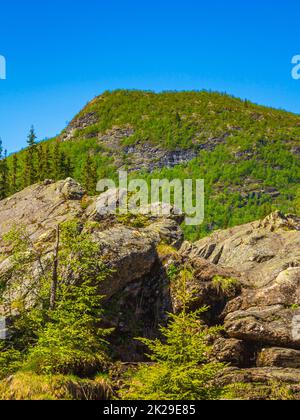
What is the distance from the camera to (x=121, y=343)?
28.3 meters

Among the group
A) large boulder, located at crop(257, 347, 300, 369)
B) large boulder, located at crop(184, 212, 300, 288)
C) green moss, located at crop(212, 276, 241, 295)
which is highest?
large boulder, located at crop(184, 212, 300, 288)

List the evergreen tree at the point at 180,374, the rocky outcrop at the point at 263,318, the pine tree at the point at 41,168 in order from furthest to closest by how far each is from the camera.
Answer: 1. the pine tree at the point at 41,168
2. the rocky outcrop at the point at 263,318
3. the evergreen tree at the point at 180,374

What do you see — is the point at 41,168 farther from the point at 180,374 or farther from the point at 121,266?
the point at 180,374

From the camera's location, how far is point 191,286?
2992cm

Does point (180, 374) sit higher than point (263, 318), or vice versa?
point (180, 374)

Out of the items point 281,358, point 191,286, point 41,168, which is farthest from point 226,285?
point 41,168

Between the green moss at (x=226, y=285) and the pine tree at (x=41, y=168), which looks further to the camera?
the pine tree at (x=41, y=168)

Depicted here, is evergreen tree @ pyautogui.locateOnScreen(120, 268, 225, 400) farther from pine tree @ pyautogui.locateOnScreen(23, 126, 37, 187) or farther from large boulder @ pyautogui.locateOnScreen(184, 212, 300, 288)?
pine tree @ pyautogui.locateOnScreen(23, 126, 37, 187)

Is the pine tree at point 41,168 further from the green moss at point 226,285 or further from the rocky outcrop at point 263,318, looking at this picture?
the green moss at point 226,285

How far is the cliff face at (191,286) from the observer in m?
26.0

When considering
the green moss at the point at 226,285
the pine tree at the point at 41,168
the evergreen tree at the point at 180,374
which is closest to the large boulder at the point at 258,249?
the green moss at the point at 226,285

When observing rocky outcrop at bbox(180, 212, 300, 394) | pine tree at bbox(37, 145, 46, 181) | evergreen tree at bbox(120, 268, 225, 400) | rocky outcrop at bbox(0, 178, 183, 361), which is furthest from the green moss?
pine tree at bbox(37, 145, 46, 181)

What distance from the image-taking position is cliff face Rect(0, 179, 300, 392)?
85.1ft

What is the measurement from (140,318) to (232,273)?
7.62m
